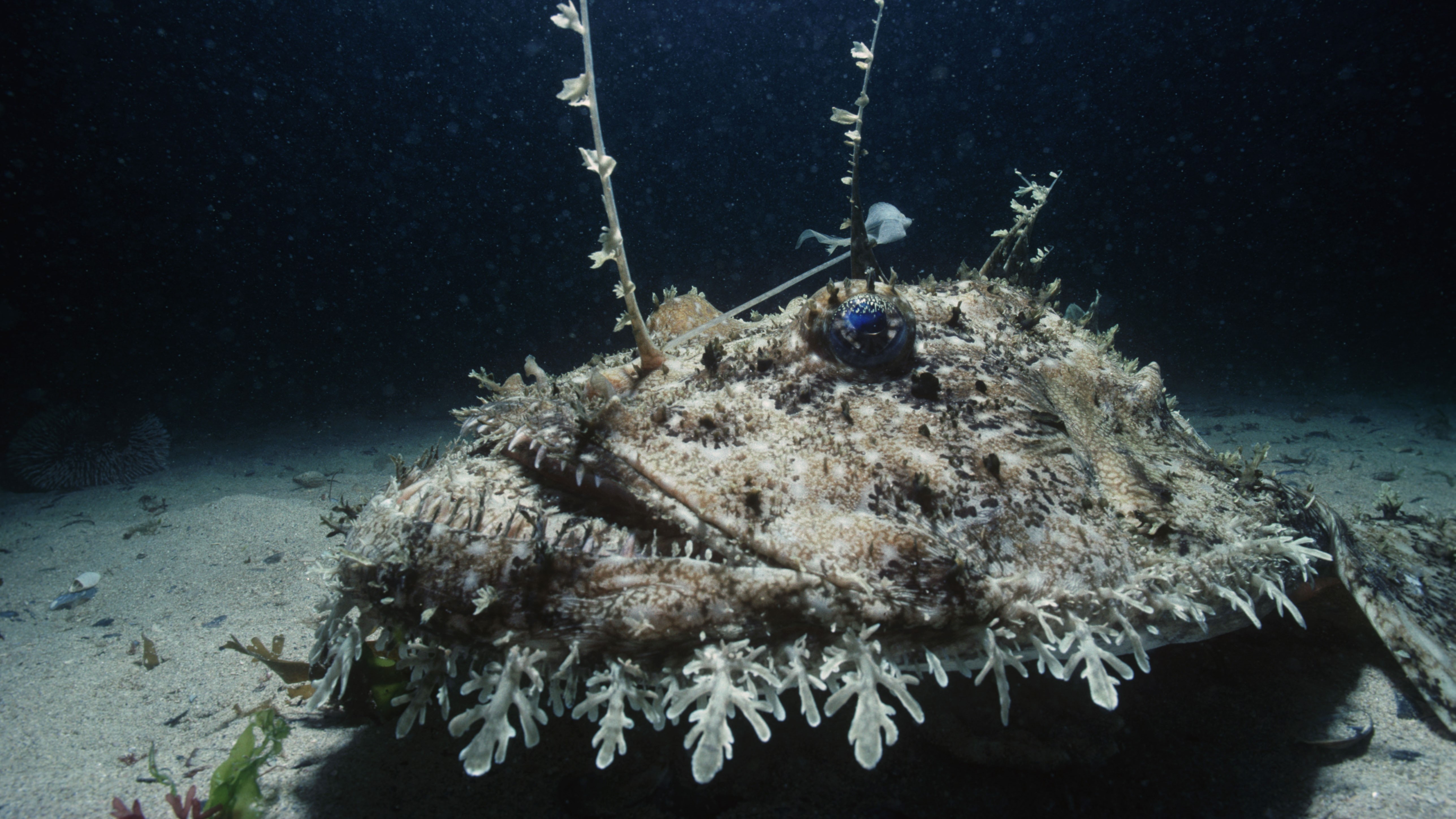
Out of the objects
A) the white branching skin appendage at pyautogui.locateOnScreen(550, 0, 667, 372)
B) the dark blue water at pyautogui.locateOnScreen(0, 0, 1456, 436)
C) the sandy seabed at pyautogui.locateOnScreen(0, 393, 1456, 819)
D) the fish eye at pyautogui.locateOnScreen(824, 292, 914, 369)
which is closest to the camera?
the white branching skin appendage at pyautogui.locateOnScreen(550, 0, 667, 372)

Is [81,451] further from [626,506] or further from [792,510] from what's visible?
[792,510]

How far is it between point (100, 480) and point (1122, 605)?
49.9 feet

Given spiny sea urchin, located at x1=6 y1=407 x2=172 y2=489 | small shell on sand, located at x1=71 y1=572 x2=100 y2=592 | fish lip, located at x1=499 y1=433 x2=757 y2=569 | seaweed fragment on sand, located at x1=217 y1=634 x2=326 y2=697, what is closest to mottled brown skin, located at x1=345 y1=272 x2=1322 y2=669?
fish lip, located at x1=499 y1=433 x2=757 y2=569

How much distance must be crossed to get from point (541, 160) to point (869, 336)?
20829 mm

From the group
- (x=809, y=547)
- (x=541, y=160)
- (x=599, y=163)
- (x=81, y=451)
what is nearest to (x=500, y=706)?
(x=809, y=547)

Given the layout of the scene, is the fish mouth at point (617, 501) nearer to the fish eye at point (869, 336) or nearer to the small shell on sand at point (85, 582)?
the fish eye at point (869, 336)

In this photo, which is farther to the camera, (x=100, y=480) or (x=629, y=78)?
(x=629, y=78)

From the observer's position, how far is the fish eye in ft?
7.50

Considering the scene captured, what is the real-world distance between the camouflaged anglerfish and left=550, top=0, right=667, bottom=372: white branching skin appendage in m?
0.29

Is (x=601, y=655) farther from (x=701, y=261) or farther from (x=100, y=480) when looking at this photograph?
(x=701, y=261)

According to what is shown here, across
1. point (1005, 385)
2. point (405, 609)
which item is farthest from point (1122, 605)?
point (405, 609)

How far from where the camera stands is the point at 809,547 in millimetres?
1690

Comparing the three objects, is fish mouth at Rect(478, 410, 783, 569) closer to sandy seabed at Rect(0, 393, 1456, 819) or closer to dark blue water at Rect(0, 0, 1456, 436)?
sandy seabed at Rect(0, 393, 1456, 819)

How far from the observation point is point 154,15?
731 inches
